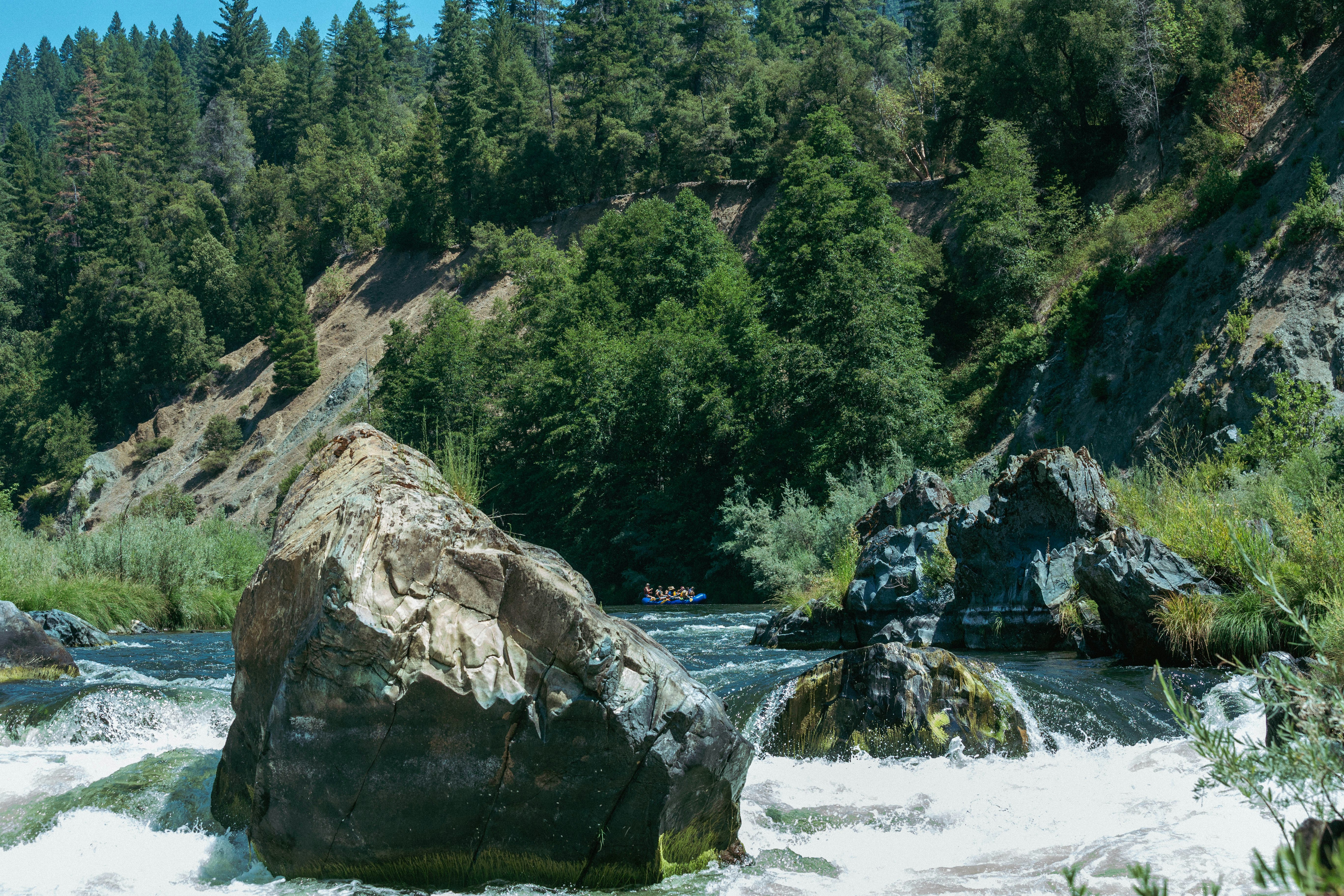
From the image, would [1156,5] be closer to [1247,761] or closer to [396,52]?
[1247,761]

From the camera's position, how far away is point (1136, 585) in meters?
11.6

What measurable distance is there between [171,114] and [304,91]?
421 inches

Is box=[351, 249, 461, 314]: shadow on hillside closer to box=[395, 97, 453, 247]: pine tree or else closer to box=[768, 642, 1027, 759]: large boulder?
box=[395, 97, 453, 247]: pine tree

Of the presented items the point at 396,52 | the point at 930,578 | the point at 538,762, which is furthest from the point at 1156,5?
the point at 396,52

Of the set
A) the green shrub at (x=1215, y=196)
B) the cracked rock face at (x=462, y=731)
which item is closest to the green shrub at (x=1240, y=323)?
the green shrub at (x=1215, y=196)

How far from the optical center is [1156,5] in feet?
118

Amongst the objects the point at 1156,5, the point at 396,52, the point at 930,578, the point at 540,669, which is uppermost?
the point at 396,52

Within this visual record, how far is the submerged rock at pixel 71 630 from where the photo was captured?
1619 cm

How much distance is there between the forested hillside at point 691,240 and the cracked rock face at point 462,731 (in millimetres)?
1983

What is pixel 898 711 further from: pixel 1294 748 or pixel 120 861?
pixel 120 861

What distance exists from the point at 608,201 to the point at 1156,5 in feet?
109

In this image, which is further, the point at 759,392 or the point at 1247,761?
the point at 759,392

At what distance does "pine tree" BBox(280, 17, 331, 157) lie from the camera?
85.8 m

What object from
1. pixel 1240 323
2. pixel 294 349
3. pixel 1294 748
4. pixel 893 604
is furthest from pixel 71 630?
pixel 294 349
